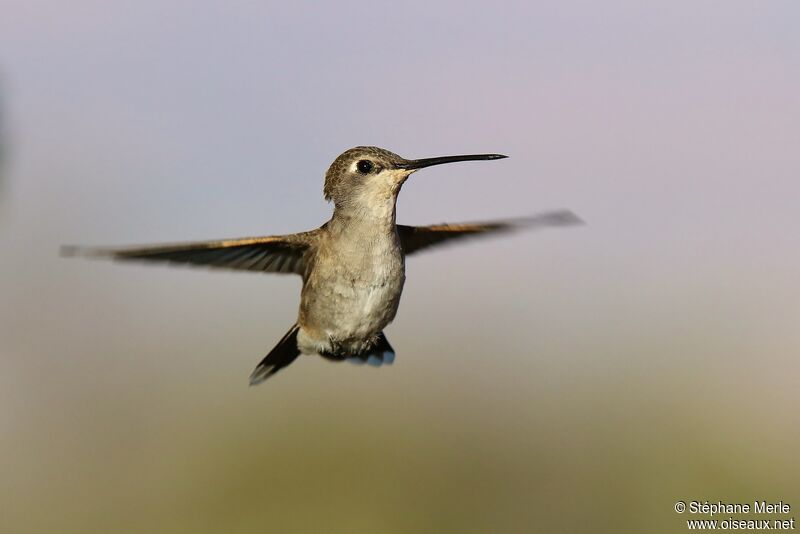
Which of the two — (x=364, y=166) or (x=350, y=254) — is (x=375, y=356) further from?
(x=364, y=166)

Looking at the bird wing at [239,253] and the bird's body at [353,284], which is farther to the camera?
the bird's body at [353,284]

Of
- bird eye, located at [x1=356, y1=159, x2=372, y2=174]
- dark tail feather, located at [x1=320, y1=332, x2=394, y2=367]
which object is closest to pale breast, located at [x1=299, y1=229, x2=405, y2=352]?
dark tail feather, located at [x1=320, y1=332, x2=394, y2=367]

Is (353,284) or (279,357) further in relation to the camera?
(279,357)

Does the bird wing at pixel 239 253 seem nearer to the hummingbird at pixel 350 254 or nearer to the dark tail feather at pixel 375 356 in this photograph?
the hummingbird at pixel 350 254

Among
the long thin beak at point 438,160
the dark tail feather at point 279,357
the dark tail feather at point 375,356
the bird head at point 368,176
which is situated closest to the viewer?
the long thin beak at point 438,160

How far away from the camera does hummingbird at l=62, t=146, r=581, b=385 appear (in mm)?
3037

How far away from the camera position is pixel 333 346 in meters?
3.34

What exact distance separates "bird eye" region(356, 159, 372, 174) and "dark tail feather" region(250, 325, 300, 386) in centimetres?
77

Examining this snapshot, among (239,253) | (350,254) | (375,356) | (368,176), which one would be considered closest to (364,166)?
(368,176)

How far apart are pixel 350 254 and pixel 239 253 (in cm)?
37

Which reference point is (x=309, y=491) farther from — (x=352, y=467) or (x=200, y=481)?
(x=200, y=481)

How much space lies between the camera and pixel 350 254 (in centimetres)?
312

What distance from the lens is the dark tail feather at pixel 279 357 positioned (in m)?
3.65

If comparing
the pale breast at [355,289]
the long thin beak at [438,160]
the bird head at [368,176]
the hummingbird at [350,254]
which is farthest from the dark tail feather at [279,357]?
the long thin beak at [438,160]
